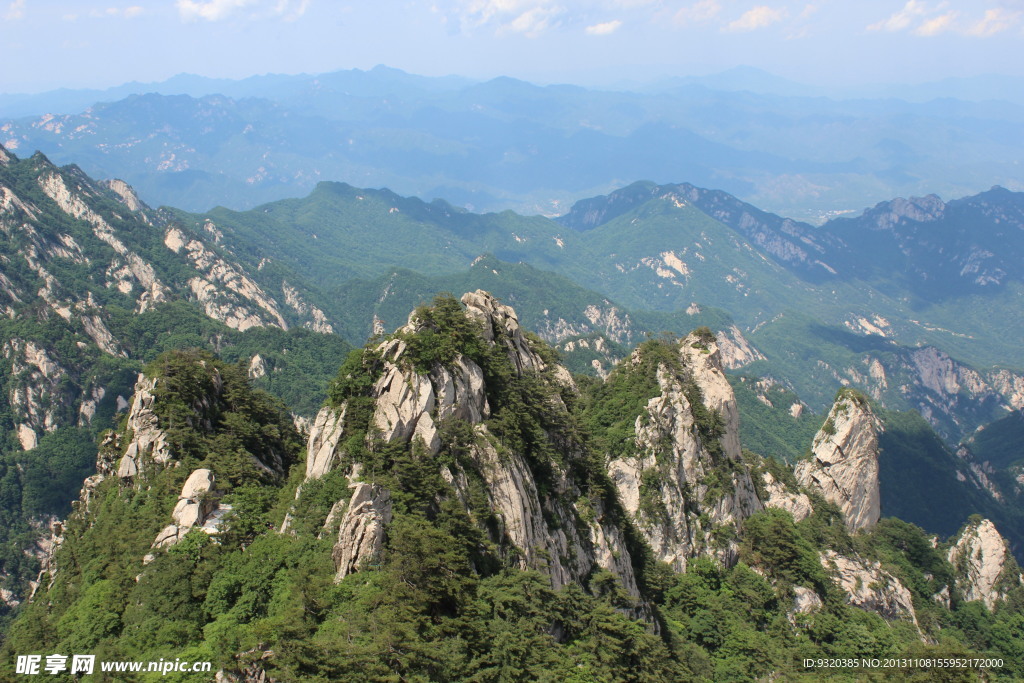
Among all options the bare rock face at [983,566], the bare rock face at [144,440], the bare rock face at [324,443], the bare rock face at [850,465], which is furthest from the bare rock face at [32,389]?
the bare rock face at [983,566]

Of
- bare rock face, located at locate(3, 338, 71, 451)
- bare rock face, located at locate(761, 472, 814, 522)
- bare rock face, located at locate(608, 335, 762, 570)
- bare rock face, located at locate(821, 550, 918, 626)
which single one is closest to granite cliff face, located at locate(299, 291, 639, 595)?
bare rock face, located at locate(608, 335, 762, 570)

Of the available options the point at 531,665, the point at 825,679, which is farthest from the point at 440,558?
the point at 825,679

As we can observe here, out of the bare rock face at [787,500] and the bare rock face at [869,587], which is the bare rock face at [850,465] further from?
the bare rock face at [869,587]

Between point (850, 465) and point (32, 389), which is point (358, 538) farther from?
point (32, 389)

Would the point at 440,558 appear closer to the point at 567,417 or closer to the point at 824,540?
Result: the point at 567,417

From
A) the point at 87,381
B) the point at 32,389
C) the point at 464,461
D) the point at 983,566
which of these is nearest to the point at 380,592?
the point at 464,461

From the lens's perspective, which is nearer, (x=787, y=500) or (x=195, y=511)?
(x=195, y=511)
